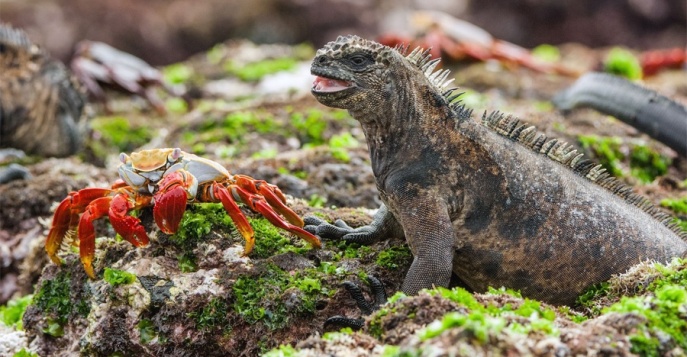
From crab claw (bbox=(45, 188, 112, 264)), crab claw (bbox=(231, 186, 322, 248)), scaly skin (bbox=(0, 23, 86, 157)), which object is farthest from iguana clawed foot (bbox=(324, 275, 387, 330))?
scaly skin (bbox=(0, 23, 86, 157))

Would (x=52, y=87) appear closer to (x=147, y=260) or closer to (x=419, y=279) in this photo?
(x=147, y=260)

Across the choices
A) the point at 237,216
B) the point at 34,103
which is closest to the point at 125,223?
the point at 237,216

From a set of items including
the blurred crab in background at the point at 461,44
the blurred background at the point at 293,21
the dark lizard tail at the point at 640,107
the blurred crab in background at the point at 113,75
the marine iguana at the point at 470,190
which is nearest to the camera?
the marine iguana at the point at 470,190

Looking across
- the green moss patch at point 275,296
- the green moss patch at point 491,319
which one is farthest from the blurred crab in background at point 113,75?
the green moss patch at point 491,319

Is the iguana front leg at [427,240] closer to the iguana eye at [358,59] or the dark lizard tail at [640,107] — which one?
the iguana eye at [358,59]

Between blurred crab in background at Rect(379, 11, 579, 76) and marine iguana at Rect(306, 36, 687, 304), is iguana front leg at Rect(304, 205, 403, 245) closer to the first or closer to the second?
marine iguana at Rect(306, 36, 687, 304)

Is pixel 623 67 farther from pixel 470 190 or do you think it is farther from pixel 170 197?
pixel 170 197
